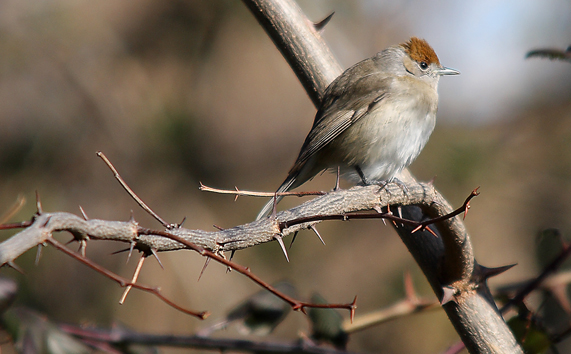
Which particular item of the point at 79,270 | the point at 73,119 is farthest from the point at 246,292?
the point at 73,119

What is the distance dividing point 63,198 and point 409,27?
5.87 meters

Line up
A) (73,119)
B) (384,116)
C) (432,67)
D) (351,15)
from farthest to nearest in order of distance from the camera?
(351,15), (73,119), (432,67), (384,116)

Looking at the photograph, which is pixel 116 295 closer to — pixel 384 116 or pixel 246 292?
pixel 246 292

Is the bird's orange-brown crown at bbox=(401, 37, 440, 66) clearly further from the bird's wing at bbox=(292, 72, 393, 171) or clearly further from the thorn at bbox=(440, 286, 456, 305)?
the thorn at bbox=(440, 286, 456, 305)

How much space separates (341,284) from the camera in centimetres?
621

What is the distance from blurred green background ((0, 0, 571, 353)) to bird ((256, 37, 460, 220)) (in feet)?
7.85

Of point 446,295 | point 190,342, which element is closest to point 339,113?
point 446,295

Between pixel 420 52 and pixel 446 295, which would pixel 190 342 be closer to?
pixel 446 295

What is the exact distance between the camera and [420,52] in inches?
164

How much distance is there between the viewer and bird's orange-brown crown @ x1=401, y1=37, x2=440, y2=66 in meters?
4.17

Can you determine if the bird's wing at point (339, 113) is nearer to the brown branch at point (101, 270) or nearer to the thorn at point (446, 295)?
the thorn at point (446, 295)

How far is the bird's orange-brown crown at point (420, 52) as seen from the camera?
417 centimetres

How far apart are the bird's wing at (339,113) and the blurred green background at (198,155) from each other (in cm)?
261

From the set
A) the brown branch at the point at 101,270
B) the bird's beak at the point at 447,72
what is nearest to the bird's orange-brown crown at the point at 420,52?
the bird's beak at the point at 447,72
